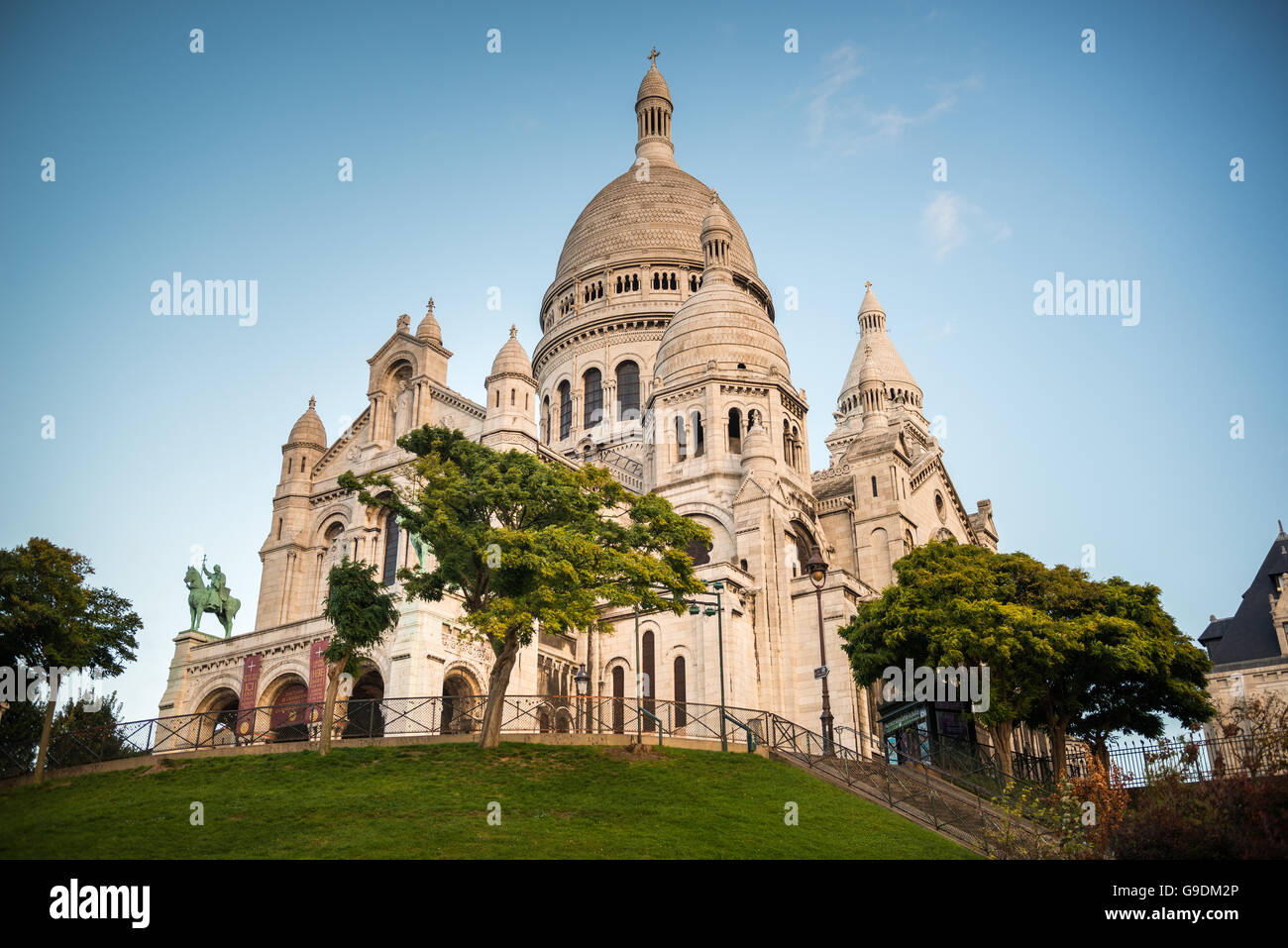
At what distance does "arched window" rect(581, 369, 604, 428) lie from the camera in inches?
2712

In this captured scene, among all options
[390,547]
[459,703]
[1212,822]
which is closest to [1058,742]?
[1212,822]

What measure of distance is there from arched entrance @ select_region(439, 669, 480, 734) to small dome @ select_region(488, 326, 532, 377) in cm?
1366

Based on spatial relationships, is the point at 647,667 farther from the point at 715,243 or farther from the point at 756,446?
the point at 715,243

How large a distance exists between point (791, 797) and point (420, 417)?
27.1m

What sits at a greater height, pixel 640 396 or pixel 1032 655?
pixel 640 396

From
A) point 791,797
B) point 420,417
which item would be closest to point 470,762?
point 791,797

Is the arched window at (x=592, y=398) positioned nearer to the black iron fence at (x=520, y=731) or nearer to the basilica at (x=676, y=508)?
the basilica at (x=676, y=508)

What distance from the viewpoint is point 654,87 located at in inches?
3450

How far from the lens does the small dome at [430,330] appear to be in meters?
48.9

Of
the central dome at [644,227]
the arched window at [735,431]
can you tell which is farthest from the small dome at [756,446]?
the central dome at [644,227]

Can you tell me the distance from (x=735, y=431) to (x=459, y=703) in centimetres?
2067
